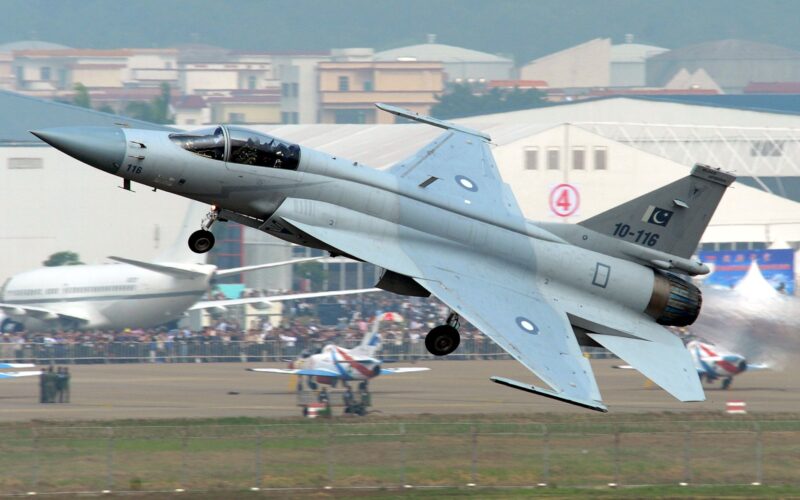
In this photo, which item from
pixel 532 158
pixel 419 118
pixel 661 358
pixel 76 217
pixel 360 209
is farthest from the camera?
pixel 76 217

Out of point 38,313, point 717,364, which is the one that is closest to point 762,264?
point 717,364

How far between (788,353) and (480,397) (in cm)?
1242

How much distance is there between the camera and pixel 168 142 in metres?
27.8

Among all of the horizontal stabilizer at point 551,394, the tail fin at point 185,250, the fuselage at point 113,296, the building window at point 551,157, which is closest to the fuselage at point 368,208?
the horizontal stabilizer at point 551,394

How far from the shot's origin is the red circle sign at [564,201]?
73.2 m

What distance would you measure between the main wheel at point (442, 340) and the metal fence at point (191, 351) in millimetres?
29532

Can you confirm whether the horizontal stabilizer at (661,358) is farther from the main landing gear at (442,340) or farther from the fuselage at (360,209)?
the main landing gear at (442,340)

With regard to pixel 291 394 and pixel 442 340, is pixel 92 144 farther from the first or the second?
pixel 291 394

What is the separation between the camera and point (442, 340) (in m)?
30.6

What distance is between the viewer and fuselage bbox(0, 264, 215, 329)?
65688mm

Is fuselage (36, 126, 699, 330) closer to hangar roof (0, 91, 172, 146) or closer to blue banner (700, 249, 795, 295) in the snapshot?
blue banner (700, 249, 795, 295)

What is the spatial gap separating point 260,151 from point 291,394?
80.0 ft

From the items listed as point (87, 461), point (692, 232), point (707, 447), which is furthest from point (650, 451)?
point (87, 461)

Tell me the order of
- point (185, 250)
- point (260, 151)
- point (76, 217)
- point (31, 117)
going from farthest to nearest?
1. point (31, 117)
2. point (76, 217)
3. point (185, 250)
4. point (260, 151)
